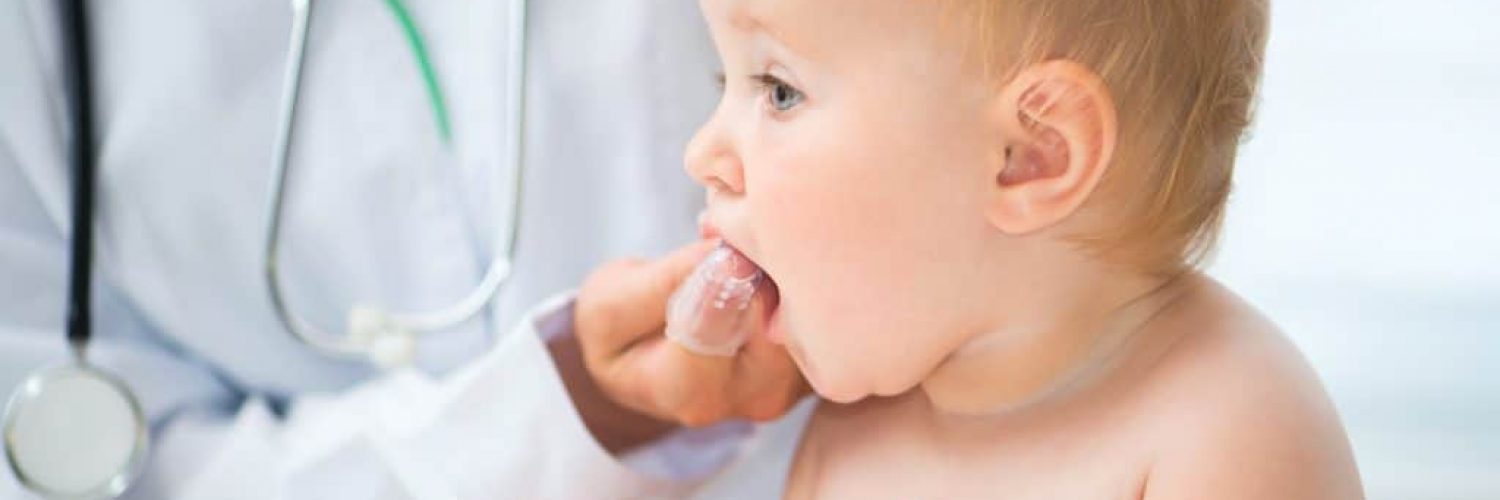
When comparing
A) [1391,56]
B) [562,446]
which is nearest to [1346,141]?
[1391,56]

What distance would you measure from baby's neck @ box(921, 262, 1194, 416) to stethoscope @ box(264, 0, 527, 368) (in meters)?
0.22

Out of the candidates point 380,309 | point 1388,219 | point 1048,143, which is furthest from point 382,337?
point 1388,219

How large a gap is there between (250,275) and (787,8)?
39 cm

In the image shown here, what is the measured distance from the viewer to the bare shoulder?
630mm

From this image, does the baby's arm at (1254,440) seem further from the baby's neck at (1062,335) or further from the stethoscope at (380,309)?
the stethoscope at (380,309)

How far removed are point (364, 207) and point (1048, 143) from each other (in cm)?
38

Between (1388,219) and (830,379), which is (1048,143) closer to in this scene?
(830,379)

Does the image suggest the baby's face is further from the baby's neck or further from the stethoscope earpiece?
the stethoscope earpiece

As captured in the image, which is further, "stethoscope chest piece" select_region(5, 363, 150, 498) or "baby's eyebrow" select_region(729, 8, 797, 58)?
"stethoscope chest piece" select_region(5, 363, 150, 498)

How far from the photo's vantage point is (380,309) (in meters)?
0.87

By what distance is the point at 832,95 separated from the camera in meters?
0.64

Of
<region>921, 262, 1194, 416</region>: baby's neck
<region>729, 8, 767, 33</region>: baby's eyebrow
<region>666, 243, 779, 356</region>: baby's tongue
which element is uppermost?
<region>729, 8, 767, 33</region>: baby's eyebrow

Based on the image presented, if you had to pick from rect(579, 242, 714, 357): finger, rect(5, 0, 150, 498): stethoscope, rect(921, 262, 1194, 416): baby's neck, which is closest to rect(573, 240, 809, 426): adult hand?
rect(579, 242, 714, 357): finger

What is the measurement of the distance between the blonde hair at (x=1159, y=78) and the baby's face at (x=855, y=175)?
0.03 metres
